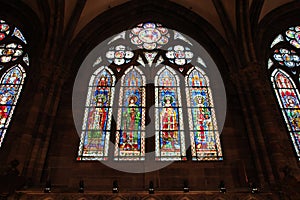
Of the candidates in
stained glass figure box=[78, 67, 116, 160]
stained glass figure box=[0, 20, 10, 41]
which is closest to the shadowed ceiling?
stained glass figure box=[0, 20, 10, 41]

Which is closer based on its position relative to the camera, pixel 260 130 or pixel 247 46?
pixel 260 130

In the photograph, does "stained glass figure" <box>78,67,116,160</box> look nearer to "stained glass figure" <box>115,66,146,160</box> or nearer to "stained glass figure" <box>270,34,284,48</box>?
"stained glass figure" <box>115,66,146,160</box>

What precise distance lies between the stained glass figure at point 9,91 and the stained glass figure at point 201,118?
5.91 m

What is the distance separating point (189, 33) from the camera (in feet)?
41.7

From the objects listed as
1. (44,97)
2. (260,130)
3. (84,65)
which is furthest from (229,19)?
(44,97)

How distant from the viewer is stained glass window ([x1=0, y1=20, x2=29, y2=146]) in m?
10.2

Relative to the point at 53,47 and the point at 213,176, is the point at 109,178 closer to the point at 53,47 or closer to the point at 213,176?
the point at 213,176

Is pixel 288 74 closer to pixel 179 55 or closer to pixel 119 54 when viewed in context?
pixel 179 55

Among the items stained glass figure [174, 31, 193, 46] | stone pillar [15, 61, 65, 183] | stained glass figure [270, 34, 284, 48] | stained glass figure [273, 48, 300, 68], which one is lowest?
stone pillar [15, 61, 65, 183]

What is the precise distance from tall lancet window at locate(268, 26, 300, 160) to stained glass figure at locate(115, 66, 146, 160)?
15.8ft

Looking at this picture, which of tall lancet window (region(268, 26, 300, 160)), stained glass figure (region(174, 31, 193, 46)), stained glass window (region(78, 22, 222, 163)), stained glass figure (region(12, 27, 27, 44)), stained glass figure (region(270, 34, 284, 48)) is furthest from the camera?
stained glass figure (region(174, 31, 193, 46))

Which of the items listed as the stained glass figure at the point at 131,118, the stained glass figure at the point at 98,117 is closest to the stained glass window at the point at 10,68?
the stained glass figure at the point at 98,117

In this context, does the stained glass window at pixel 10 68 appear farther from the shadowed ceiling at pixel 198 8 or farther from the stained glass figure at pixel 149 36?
the stained glass figure at pixel 149 36

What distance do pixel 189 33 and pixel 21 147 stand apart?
7785 millimetres
